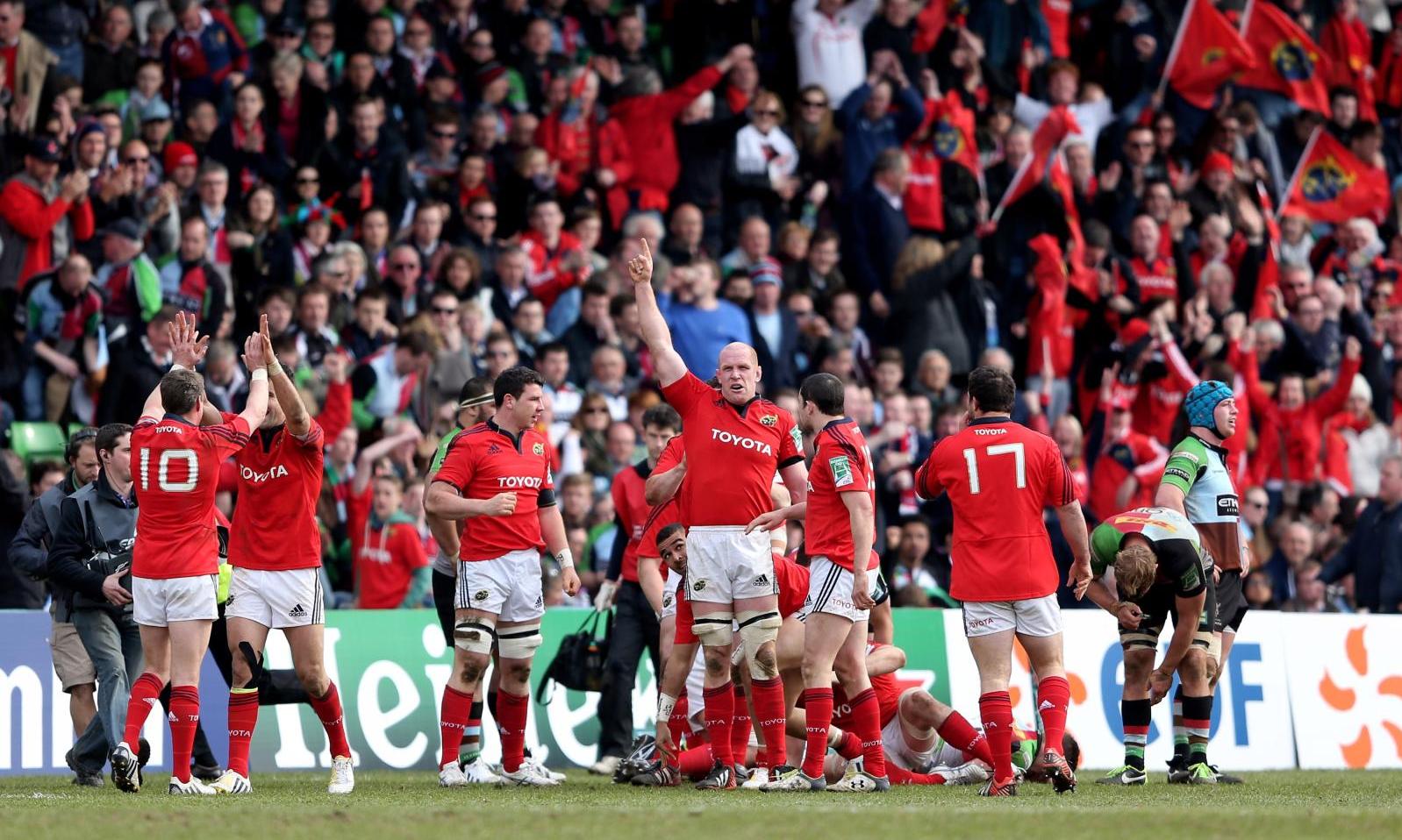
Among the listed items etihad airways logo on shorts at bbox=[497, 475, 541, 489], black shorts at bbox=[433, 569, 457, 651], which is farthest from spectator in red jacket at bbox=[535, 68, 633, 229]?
etihad airways logo on shorts at bbox=[497, 475, 541, 489]

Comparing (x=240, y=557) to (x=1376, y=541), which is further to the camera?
(x=1376, y=541)

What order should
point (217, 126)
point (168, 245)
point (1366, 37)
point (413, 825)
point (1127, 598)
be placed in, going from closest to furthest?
point (413, 825), point (1127, 598), point (168, 245), point (217, 126), point (1366, 37)

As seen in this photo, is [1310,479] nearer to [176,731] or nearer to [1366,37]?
[1366,37]

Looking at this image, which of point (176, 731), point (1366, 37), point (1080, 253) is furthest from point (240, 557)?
point (1366, 37)

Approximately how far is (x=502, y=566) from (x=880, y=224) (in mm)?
10316

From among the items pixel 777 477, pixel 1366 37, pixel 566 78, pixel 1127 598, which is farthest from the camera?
pixel 1366 37

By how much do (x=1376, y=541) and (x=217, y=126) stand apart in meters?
12.2

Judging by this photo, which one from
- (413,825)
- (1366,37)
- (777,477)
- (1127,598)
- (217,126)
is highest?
(1366,37)

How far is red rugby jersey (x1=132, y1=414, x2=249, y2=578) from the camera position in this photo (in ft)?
39.2

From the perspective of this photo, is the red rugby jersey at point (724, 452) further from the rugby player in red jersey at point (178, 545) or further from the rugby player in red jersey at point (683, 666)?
the rugby player in red jersey at point (178, 545)

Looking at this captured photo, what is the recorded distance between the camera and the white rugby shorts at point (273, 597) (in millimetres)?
12078

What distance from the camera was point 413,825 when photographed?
943cm

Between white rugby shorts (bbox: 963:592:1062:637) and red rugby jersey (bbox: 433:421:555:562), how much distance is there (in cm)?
295

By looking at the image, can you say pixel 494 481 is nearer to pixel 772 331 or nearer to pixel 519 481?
pixel 519 481
